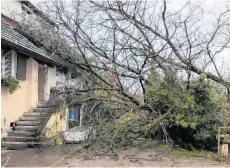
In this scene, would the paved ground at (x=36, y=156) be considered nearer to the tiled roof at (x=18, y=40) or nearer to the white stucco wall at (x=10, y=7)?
the tiled roof at (x=18, y=40)

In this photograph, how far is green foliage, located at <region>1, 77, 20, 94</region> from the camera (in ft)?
38.8

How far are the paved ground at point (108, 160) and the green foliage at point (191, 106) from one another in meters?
0.90

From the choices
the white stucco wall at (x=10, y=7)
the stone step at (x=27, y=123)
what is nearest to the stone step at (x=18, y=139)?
the stone step at (x=27, y=123)

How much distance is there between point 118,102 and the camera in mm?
9891

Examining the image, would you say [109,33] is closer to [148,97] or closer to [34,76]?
[148,97]

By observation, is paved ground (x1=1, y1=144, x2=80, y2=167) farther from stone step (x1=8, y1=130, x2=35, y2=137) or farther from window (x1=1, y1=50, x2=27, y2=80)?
window (x1=1, y1=50, x2=27, y2=80)

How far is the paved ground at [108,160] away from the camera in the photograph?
26.3 feet

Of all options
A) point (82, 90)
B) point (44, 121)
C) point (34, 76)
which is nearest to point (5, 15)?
point (34, 76)

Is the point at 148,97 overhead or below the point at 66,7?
below

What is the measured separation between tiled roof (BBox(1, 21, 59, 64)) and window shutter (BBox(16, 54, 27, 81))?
25.7 inches

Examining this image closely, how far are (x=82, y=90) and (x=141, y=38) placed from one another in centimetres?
246

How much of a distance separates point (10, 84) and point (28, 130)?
1.89 meters

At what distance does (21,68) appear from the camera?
13.7 meters

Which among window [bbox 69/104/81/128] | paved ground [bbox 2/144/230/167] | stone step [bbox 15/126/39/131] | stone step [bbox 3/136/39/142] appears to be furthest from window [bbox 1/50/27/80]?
paved ground [bbox 2/144/230/167]
